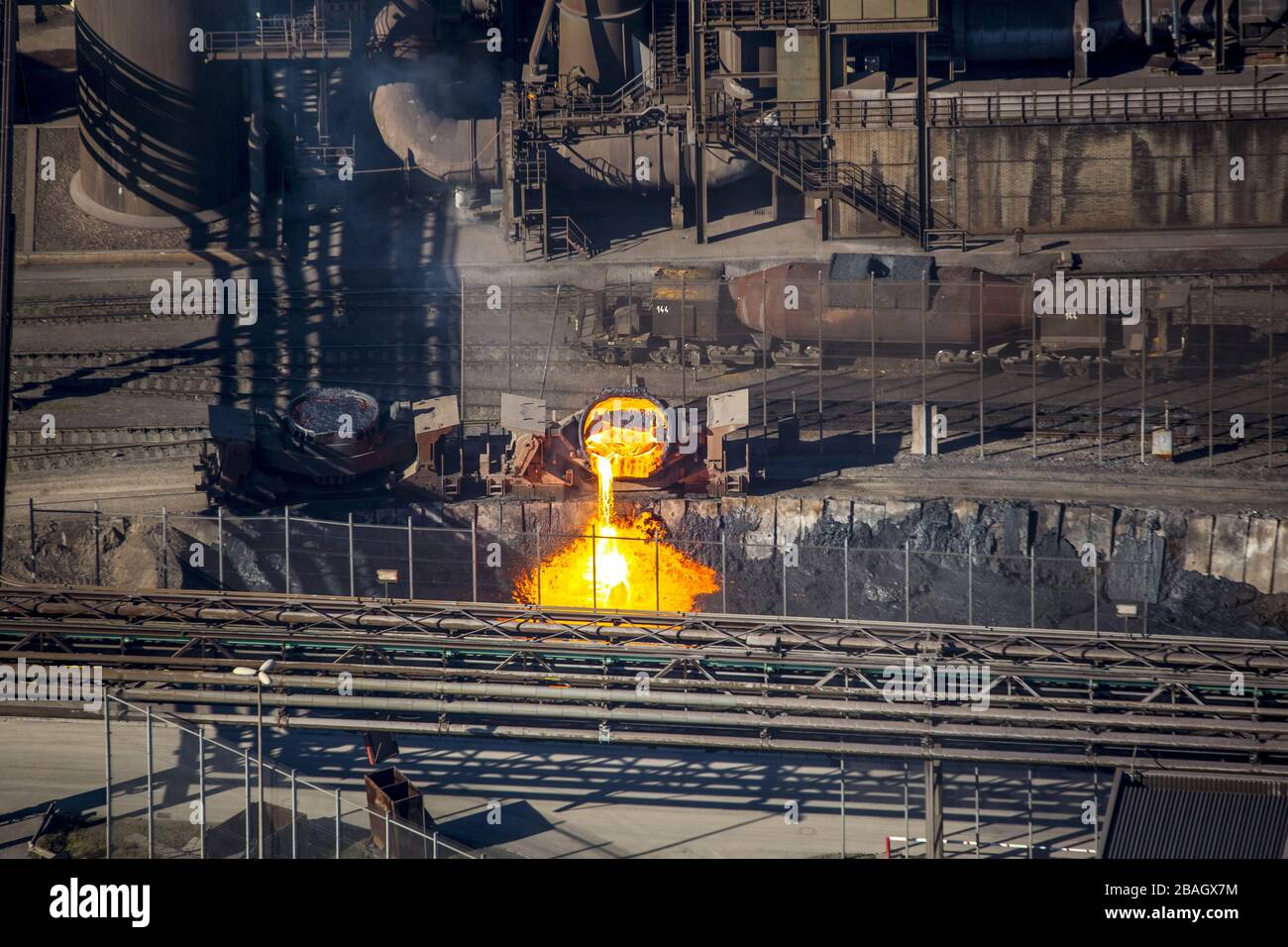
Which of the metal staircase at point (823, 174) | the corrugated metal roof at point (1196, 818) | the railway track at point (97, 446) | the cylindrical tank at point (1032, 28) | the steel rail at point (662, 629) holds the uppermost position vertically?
the cylindrical tank at point (1032, 28)

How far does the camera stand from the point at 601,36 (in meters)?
60.3

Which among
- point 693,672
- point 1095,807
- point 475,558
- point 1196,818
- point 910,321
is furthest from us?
point 910,321

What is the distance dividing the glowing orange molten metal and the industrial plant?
0.43ft

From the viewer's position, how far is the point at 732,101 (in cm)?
5909

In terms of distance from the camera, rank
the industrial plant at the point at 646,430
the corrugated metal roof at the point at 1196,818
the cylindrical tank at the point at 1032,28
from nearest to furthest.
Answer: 1. the corrugated metal roof at the point at 1196,818
2. the industrial plant at the point at 646,430
3. the cylindrical tank at the point at 1032,28

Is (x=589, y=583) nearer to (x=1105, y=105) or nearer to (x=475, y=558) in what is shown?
(x=475, y=558)

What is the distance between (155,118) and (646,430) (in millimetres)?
19172

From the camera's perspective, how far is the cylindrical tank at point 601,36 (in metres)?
60.3

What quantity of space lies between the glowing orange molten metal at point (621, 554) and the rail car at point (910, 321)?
15.3ft
